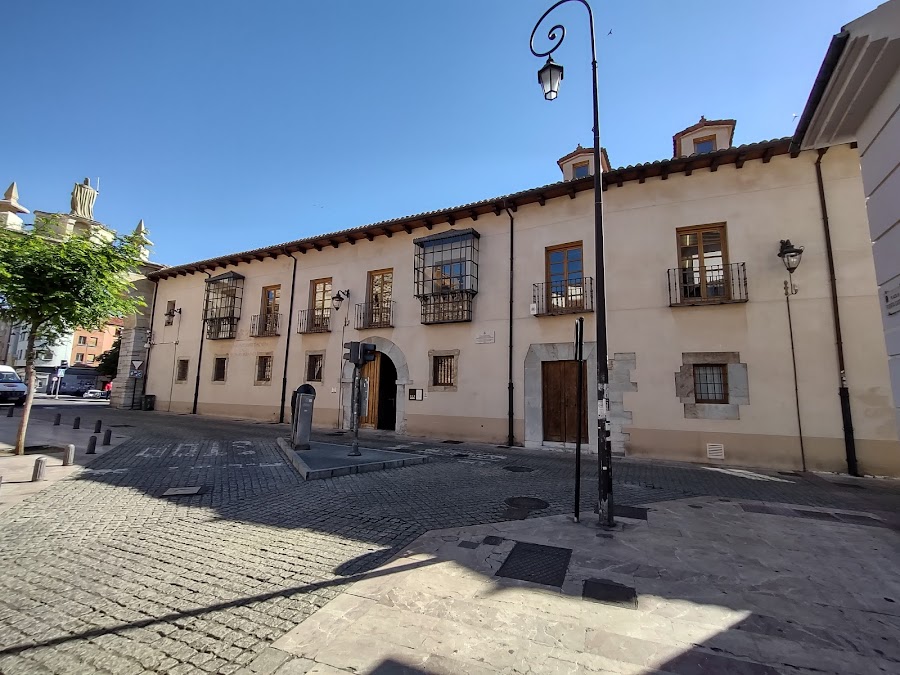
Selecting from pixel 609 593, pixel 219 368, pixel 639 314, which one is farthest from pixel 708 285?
pixel 219 368

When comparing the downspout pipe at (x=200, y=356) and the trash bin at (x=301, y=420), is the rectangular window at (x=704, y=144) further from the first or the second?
the downspout pipe at (x=200, y=356)

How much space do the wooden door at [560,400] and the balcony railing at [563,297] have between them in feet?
4.87

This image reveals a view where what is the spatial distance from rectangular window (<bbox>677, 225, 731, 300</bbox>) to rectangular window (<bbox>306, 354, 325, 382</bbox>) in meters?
12.5

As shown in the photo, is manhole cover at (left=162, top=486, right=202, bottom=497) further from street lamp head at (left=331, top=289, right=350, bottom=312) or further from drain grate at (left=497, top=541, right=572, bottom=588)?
street lamp head at (left=331, top=289, right=350, bottom=312)

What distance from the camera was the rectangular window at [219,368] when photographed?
63.0ft

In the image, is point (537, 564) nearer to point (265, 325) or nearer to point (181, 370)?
point (265, 325)

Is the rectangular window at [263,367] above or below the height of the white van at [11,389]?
above

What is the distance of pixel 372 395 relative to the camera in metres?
15.5

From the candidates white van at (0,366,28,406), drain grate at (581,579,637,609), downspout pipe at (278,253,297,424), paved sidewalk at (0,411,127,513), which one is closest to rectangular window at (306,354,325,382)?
downspout pipe at (278,253,297,424)

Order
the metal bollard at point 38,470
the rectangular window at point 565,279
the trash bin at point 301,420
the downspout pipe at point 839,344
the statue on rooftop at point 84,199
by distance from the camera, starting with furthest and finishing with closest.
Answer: the statue on rooftop at point 84,199
the rectangular window at point 565,279
the trash bin at point 301,420
the downspout pipe at point 839,344
the metal bollard at point 38,470

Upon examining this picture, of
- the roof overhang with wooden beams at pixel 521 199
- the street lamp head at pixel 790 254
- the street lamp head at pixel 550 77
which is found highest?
the roof overhang with wooden beams at pixel 521 199

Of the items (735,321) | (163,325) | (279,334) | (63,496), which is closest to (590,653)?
(63,496)

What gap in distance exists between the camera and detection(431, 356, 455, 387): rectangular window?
13.5 metres

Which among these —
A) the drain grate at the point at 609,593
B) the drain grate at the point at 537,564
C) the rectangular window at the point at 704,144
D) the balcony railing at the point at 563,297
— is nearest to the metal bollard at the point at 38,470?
the drain grate at the point at 537,564
